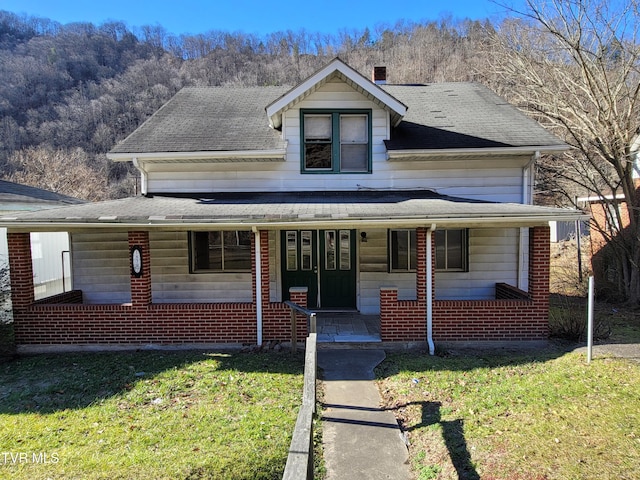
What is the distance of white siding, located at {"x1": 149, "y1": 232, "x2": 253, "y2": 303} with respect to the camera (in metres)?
9.56

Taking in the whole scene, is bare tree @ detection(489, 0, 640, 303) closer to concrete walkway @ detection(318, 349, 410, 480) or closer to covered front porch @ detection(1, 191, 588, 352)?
covered front porch @ detection(1, 191, 588, 352)

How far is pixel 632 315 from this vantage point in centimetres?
998

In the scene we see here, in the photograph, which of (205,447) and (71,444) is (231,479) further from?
(71,444)

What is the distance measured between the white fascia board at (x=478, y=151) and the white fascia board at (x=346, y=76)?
1.03 meters

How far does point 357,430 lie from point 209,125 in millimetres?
8687

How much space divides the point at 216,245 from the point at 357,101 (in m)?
5.04

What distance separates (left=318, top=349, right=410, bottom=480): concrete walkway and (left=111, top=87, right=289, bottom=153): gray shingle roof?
5549mm

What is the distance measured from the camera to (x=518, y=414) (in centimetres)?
483

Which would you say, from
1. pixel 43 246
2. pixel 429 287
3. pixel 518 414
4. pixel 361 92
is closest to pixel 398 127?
pixel 361 92

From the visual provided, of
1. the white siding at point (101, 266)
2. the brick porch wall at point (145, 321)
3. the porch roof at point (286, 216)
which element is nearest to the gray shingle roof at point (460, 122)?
the porch roof at point (286, 216)

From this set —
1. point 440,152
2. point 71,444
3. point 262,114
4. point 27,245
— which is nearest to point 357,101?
point 440,152

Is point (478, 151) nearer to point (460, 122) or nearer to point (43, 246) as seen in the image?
point (460, 122)

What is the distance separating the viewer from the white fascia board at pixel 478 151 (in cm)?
889

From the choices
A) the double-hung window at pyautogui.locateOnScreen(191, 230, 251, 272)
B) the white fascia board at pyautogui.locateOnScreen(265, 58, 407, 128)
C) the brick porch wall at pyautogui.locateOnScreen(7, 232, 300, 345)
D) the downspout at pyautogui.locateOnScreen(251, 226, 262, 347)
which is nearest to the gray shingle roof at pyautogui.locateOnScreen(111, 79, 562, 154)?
the white fascia board at pyautogui.locateOnScreen(265, 58, 407, 128)
